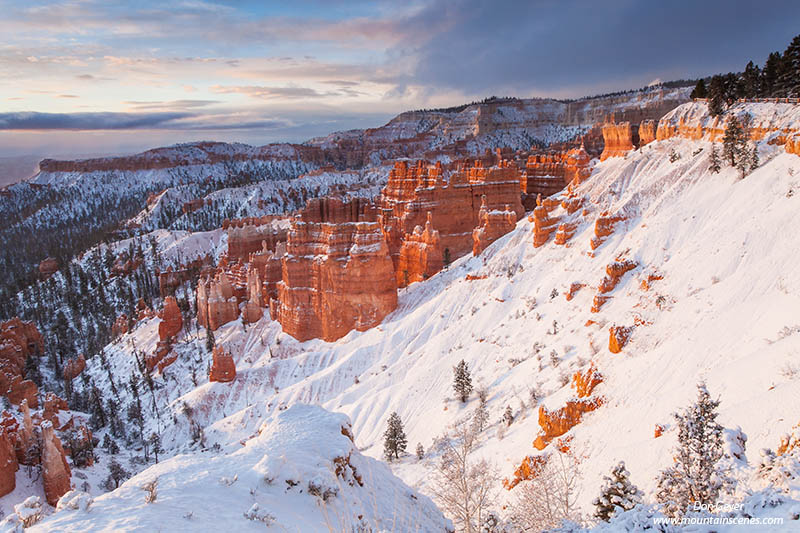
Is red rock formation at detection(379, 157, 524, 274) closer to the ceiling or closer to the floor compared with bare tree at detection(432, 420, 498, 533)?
closer to the ceiling

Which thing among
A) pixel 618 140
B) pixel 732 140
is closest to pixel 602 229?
pixel 732 140

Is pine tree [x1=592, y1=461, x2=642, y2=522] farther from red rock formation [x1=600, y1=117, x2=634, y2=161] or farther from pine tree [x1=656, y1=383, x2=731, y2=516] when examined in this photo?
red rock formation [x1=600, y1=117, x2=634, y2=161]

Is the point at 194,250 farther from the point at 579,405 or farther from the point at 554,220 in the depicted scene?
the point at 579,405

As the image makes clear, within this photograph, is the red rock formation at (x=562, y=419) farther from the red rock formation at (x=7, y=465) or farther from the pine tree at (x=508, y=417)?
the red rock formation at (x=7, y=465)

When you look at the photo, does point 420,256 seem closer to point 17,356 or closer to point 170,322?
point 170,322

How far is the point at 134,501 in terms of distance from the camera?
8.79 metres

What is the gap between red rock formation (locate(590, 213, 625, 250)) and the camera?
3334cm

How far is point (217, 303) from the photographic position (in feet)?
185

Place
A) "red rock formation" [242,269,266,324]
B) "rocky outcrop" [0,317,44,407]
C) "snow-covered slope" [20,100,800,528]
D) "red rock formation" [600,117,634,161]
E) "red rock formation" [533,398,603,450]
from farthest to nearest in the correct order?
"red rock formation" [242,269,266,324] → "red rock formation" [600,117,634,161] → "rocky outcrop" [0,317,44,407] → "red rock formation" [533,398,603,450] → "snow-covered slope" [20,100,800,528]

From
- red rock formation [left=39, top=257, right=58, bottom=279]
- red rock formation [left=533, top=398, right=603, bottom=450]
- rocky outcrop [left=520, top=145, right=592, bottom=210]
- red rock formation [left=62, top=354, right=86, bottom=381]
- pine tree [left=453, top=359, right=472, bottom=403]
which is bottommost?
red rock formation [left=62, top=354, right=86, bottom=381]

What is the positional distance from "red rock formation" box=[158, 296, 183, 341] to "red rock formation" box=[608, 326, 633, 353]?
53881 millimetres

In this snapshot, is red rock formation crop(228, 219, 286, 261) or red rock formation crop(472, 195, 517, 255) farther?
red rock formation crop(228, 219, 286, 261)

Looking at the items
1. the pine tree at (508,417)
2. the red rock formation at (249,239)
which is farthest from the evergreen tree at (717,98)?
the red rock formation at (249,239)

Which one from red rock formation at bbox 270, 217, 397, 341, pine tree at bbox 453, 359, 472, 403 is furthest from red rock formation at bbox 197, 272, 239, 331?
pine tree at bbox 453, 359, 472, 403
